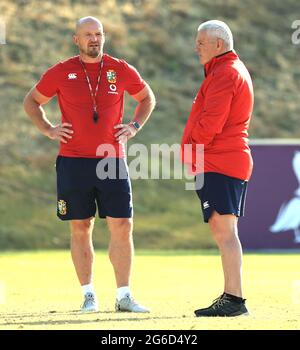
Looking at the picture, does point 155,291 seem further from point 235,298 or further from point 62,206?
point 235,298

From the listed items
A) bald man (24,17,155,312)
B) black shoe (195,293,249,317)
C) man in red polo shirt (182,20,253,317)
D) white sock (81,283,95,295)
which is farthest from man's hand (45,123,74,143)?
black shoe (195,293,249,317)

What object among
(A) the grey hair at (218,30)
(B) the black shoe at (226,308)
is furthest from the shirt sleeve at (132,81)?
(B) the black shoe at (226,308)

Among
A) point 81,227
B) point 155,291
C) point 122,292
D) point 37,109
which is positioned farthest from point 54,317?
point 155,291

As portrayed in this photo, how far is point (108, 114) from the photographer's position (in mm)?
10172

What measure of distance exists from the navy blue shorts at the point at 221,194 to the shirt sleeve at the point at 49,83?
1.52m

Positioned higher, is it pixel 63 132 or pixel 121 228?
pixel 63 132

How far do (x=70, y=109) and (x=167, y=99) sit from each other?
16.8 meters

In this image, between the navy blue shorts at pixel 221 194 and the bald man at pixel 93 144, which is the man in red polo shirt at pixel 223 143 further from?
the bald man at pixel 93 144

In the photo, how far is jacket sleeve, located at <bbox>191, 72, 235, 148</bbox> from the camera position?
30.8 ft

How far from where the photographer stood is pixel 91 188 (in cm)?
1020

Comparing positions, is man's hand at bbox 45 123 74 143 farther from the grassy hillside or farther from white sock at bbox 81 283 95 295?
the grassy hillside

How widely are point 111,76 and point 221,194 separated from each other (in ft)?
4.65
